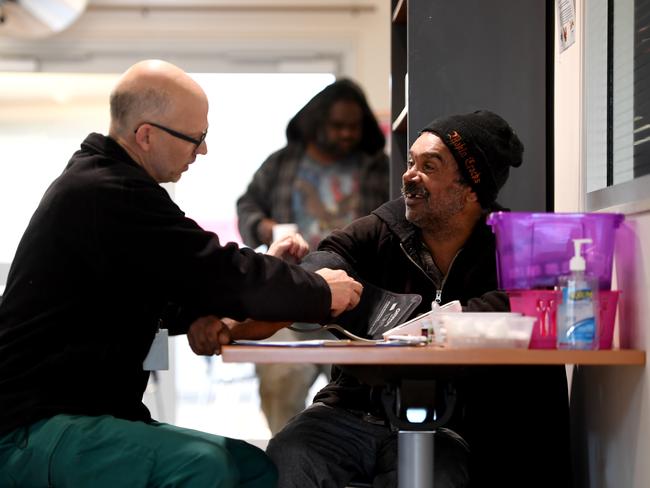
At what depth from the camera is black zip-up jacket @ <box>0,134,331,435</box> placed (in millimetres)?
2109

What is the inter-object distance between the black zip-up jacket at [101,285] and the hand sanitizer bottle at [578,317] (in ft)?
1.61

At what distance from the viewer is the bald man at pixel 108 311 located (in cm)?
205

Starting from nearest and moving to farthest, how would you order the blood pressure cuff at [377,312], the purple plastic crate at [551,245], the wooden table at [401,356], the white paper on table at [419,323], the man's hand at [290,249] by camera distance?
1. the wooden table at [401,356]
2. the purple plastic crate at [551,245]
3. the white paper on table at [419,323]
4. the blood pressure cuff at [377,312]
5. the man's hand at [290,249]

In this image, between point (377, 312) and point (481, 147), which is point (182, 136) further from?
point (481, 147)

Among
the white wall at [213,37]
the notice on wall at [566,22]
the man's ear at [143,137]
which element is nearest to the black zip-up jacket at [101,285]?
the man's ear at [143,137]

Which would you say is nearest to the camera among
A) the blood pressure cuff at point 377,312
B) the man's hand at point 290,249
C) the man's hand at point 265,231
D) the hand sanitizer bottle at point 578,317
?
the hand sanitizer bottle at point 578,317

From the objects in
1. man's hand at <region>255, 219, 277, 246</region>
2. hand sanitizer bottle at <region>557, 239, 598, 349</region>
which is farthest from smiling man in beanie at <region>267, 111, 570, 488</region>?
man's hand at <region>255, 219, 277, 246</region>

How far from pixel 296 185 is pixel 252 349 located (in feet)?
9.03

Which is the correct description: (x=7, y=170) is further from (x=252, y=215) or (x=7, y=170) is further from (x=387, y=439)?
(x=387, y=439)

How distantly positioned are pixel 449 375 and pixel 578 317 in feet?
0.94

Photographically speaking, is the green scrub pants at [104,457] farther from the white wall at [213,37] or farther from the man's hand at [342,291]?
the white wall at [213,37]

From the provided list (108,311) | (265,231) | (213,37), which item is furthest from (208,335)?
(213,37)

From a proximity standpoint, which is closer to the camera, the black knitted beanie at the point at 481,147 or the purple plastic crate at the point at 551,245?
the purple plastic crate at the point at 551,245

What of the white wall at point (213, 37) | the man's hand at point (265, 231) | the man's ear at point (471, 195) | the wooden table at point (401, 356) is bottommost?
the wooden table at point (401, 356)
